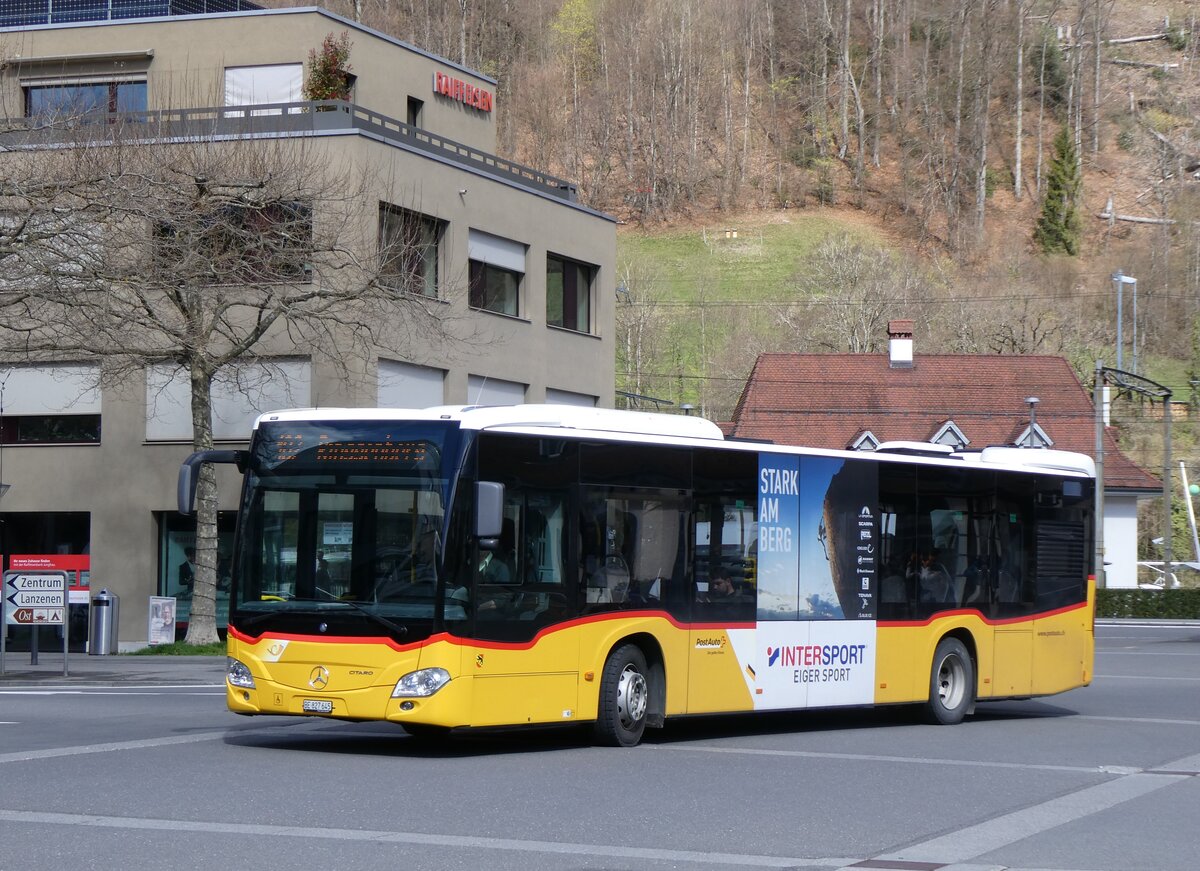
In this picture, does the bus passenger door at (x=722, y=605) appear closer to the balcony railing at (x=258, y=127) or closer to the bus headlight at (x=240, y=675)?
the bus headlight at (x=240, y=675)

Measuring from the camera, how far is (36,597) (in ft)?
79.4

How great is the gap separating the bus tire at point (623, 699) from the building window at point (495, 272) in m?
23.2

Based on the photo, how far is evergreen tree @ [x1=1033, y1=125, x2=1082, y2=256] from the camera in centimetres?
10462

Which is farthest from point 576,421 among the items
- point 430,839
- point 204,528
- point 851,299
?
point 851,299

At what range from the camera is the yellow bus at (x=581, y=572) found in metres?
12.8

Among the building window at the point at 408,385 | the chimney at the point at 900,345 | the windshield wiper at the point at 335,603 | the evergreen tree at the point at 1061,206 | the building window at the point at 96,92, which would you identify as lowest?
the windshield wiper at the point at 335,603

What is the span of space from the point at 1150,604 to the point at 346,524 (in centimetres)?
4174

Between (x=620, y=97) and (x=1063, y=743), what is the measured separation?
327 ft

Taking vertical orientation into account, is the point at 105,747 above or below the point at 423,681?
below

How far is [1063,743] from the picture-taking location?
608 inches

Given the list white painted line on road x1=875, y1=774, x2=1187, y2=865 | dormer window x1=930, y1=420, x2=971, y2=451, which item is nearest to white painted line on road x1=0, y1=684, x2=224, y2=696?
white painted line on road x1=875, y1=774, x2=1187, y2=865

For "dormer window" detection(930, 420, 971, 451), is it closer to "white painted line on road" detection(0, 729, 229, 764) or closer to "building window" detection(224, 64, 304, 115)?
"building window" detection(224, 64, 304, 115)

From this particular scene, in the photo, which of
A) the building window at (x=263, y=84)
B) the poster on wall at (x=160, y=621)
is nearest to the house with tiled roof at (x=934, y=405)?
the building window at (x=263, y=84)

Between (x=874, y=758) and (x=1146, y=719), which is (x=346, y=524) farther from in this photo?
(x=1146, y=719)
